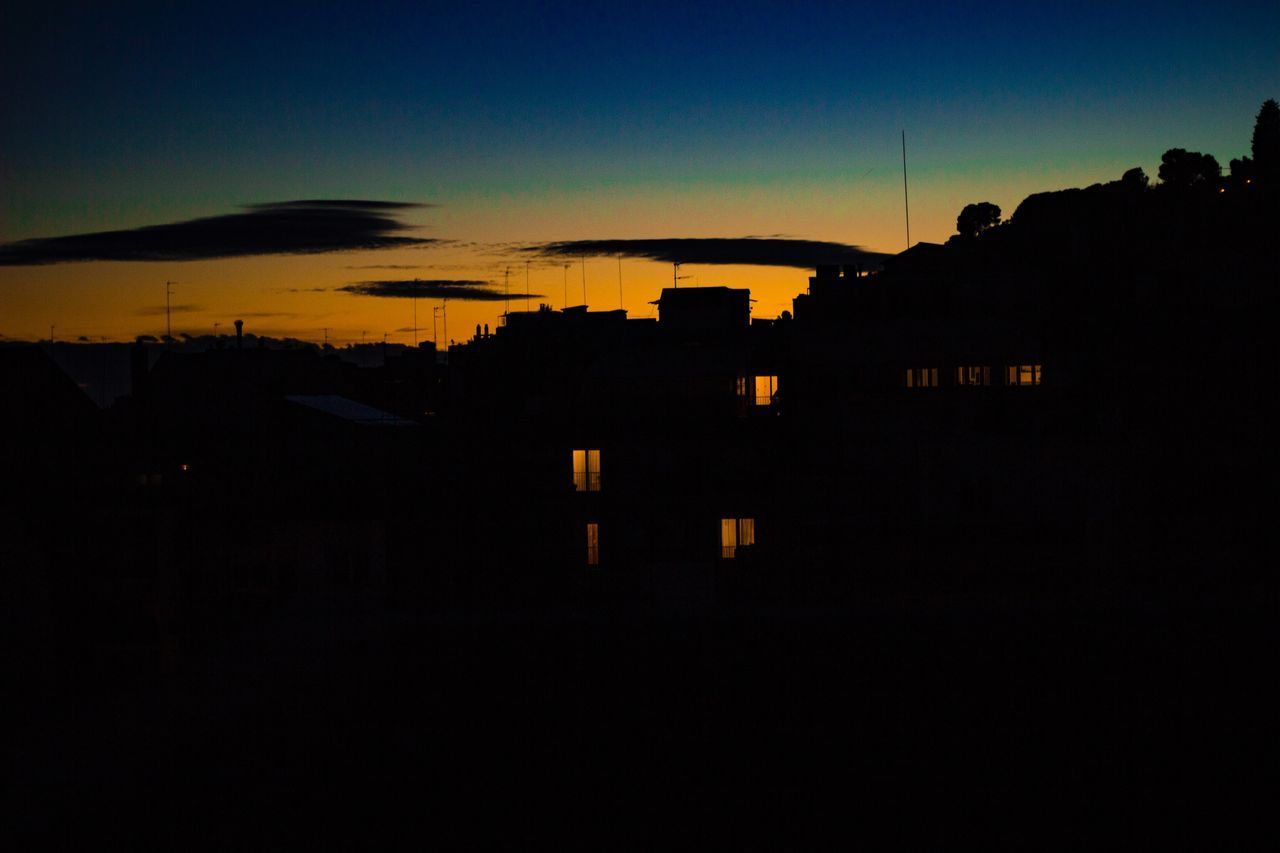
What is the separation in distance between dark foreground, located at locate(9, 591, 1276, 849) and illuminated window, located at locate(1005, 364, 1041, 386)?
1087 centimetres

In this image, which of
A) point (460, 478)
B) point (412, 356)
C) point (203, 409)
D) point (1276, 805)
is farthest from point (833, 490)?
point (412, 356)

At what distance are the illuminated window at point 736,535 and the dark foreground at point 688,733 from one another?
4.33m

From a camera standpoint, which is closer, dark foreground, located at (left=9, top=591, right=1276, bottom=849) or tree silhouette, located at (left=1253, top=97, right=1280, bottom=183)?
dark foreground, located at (left=9, top=591, right=1276, bottom=849)

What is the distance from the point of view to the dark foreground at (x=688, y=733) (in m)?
18.1

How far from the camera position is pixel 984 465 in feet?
107

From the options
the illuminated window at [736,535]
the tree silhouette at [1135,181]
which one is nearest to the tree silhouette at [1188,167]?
the tree silhouette at [1135,181]

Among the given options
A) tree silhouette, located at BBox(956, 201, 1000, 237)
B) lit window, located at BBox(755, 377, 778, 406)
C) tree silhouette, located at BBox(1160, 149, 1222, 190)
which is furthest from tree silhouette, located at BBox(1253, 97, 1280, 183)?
lit window, located at BBox(755, 377, 778, 406)

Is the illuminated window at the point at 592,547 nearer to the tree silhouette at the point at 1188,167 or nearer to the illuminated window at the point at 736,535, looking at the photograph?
the illuminated window at the point at 736,535

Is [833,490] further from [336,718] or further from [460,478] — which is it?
[336,718]

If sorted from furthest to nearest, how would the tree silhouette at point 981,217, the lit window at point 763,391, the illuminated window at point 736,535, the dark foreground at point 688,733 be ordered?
the tree silhouette at point 981,217 < the lit window at point 763,391 < the illuminated window at point 736,535 < the dark foreground at point 688,733

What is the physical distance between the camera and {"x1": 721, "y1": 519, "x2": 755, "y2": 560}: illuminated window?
3161 cm

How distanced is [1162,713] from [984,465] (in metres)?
11.7

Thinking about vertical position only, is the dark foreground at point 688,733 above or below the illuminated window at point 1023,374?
below

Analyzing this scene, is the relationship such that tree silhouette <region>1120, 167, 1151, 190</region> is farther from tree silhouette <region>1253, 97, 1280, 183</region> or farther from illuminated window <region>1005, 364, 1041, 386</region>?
illuminated window <region>1005, 364, 1041, 386</region>
